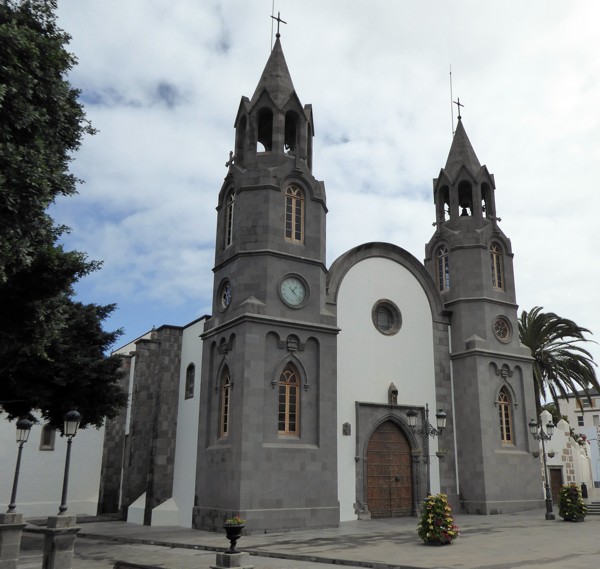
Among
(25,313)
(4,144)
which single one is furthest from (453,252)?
(4,144)

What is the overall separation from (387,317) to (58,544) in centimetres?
1609

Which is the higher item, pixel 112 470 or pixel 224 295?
pixel 224 295

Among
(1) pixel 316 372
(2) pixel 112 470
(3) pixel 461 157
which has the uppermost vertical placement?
(3) pixel 461 157

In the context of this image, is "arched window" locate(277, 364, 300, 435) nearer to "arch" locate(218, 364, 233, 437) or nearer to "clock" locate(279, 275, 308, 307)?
"arch" locate(218, 364, 233, 437)

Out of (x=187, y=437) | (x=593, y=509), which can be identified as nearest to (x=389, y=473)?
(x=187, y=437)

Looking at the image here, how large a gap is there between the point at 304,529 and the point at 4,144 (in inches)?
584

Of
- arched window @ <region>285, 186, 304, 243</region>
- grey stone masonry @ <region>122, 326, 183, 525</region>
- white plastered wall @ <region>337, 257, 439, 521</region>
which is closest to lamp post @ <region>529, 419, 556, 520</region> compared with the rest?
white plastered wall @ <region>337, 257, 439, 521</region>

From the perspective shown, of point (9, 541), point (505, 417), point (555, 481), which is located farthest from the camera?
point (555, 481)

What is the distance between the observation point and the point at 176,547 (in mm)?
16953

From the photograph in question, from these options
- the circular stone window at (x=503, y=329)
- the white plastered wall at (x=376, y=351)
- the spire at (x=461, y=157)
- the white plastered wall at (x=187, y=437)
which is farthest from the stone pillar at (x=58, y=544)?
the spire at (x=461, y=157)

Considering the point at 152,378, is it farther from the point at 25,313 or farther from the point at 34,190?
the point at 34,190

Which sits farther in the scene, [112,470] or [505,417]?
[112,470]

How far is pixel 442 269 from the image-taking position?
28.3 m

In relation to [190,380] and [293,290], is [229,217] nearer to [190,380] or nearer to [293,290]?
[293,290]
